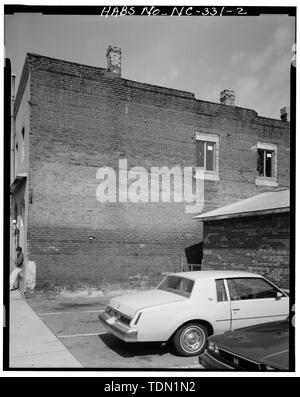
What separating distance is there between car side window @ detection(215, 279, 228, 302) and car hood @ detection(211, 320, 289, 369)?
142 centimetres

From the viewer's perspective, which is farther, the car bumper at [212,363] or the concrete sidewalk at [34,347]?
the concrete sidewalk at [34,347]

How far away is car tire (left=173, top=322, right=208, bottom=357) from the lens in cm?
662

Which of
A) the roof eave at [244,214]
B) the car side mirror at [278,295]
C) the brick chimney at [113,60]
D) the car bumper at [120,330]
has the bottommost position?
the car bumper at [120,330]

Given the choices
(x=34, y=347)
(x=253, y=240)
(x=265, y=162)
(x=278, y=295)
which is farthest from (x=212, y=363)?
(x=265, y=162)

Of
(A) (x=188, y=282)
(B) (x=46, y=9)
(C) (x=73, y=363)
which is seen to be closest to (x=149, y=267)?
(A) (x=188, y=282)

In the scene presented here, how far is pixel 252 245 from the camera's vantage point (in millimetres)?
12336

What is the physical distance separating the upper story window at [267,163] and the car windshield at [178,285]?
11.3 metres

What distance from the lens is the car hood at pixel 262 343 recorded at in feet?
15.2

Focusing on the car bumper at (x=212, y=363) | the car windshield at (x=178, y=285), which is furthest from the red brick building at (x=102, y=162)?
the car bumper at (x=212, y=363)

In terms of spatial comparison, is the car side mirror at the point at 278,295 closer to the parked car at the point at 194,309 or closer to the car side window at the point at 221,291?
the parked car at the point at 194,309

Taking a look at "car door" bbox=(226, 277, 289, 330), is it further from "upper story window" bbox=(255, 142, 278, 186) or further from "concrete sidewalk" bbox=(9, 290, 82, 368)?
"upper story window" bbox=(255, 142, 278, 186)

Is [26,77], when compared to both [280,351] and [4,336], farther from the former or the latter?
[280,351]

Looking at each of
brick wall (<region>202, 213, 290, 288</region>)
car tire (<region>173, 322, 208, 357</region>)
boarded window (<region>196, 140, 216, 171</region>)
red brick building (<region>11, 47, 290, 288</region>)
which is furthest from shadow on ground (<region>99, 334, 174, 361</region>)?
boarded window (<region>196, 140, 216, 171</region>)

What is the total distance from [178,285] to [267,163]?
1212 centimetres
